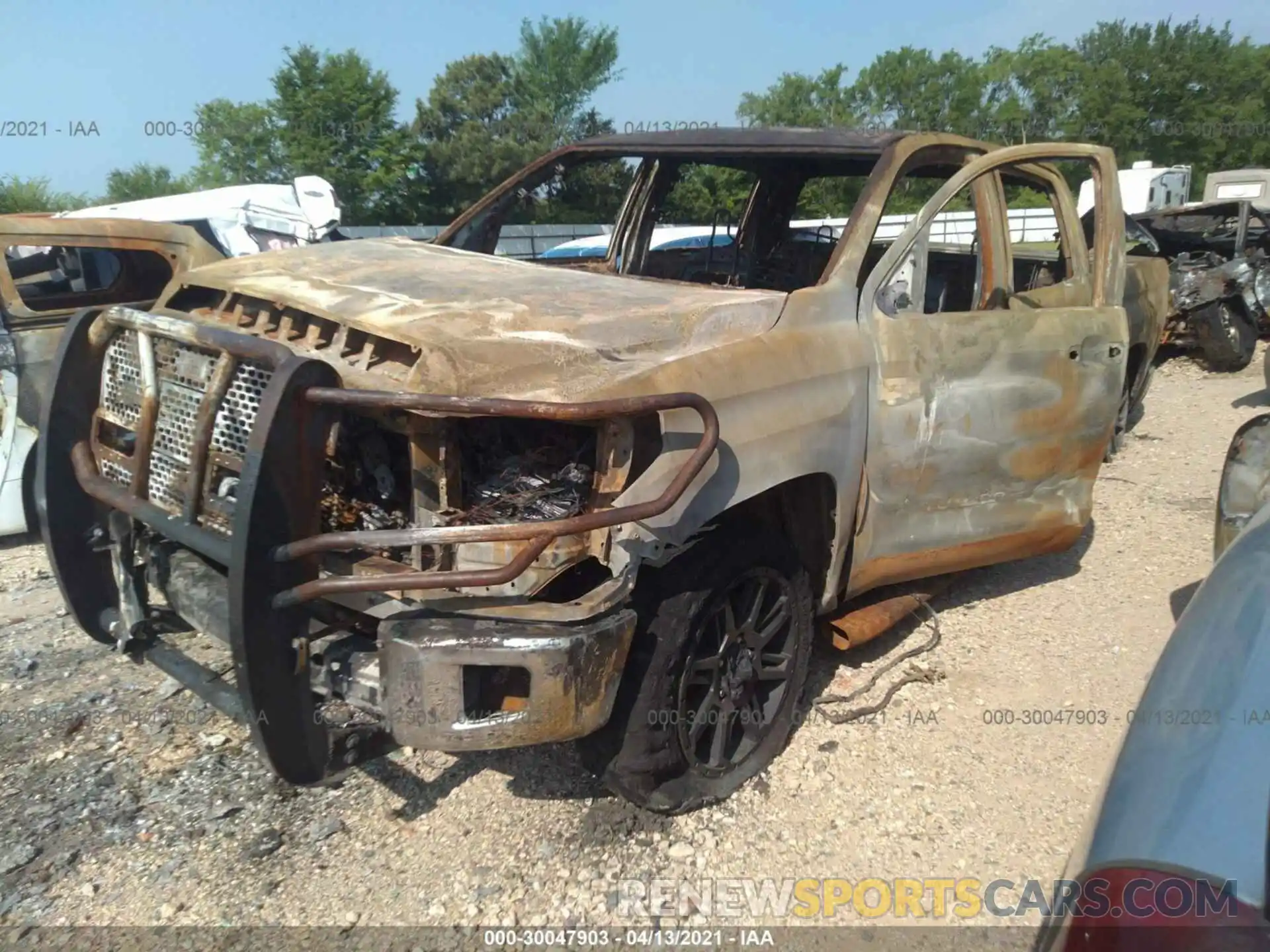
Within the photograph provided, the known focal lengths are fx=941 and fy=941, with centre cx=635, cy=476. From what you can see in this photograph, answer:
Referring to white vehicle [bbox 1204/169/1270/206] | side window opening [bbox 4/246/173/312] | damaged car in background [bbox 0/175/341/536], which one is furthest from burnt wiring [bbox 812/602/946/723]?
white vehicle [bbox 1204/169/1270/206]

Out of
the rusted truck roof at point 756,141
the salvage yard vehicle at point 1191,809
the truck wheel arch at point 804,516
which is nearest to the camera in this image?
the salvage yard vehicle at point 1191,809

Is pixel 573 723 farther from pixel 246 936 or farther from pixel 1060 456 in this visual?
pixel 1060 456

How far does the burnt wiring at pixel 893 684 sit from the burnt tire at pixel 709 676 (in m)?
0.32

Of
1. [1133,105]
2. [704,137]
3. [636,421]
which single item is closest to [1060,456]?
[704,137]

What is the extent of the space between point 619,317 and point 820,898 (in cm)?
172

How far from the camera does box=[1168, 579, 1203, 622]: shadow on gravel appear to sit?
13.7ft

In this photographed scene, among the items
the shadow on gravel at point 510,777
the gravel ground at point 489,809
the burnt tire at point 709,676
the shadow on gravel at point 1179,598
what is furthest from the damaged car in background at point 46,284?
the shadow on gravel at point 1179,598

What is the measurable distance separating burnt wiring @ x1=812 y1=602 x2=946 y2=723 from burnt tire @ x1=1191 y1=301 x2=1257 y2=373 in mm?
6992

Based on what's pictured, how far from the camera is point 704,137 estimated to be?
405 centimetres

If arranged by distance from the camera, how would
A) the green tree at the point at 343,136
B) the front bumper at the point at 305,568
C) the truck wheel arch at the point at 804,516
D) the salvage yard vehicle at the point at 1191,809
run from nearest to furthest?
the salvage yard vehicle at the point at 1191,809 < the front bumper at the point at 305,568 < the truck wheel arch at the point at 804,516 < the green tree at the point at 343,136

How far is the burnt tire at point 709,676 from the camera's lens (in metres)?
2.60

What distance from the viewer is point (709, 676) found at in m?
2.84

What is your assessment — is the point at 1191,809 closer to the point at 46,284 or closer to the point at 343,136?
the point at 46,284

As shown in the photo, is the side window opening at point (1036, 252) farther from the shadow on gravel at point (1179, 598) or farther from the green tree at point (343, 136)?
the green tree at point (343, 136)
